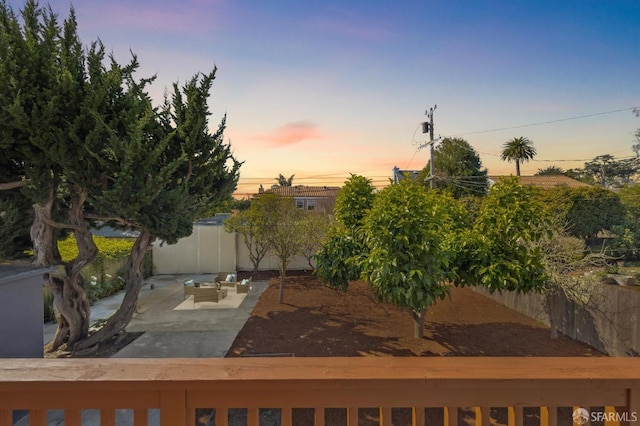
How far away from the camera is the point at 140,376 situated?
92 cm

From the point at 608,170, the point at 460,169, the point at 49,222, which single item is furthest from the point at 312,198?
the point at 608,170

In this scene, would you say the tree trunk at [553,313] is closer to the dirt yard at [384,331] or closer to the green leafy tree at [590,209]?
the dirt yard at [384,331]

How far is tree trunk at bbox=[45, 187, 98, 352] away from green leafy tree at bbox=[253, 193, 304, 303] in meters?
4.22

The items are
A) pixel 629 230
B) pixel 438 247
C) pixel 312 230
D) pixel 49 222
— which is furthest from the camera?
pixel 629 230

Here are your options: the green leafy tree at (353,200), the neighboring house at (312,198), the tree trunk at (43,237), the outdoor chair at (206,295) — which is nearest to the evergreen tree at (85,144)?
the tree trunk at (43,237)

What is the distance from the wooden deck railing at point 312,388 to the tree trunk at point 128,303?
17.2ft

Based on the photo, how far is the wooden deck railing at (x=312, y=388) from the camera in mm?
908

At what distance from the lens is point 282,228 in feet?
28.8

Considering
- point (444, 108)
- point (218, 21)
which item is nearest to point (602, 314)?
point (218, 21)

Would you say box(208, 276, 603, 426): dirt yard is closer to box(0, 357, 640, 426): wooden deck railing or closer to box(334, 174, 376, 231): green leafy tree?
box(334, 174, 376, 231): green leafy tree

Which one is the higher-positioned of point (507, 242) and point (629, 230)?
point (507, 242)

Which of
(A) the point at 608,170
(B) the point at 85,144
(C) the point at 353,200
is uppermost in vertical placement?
(A) the point at 608,170

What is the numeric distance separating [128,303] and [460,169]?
77.3ft

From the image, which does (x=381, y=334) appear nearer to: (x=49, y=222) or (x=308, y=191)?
(x=49, y=222)
